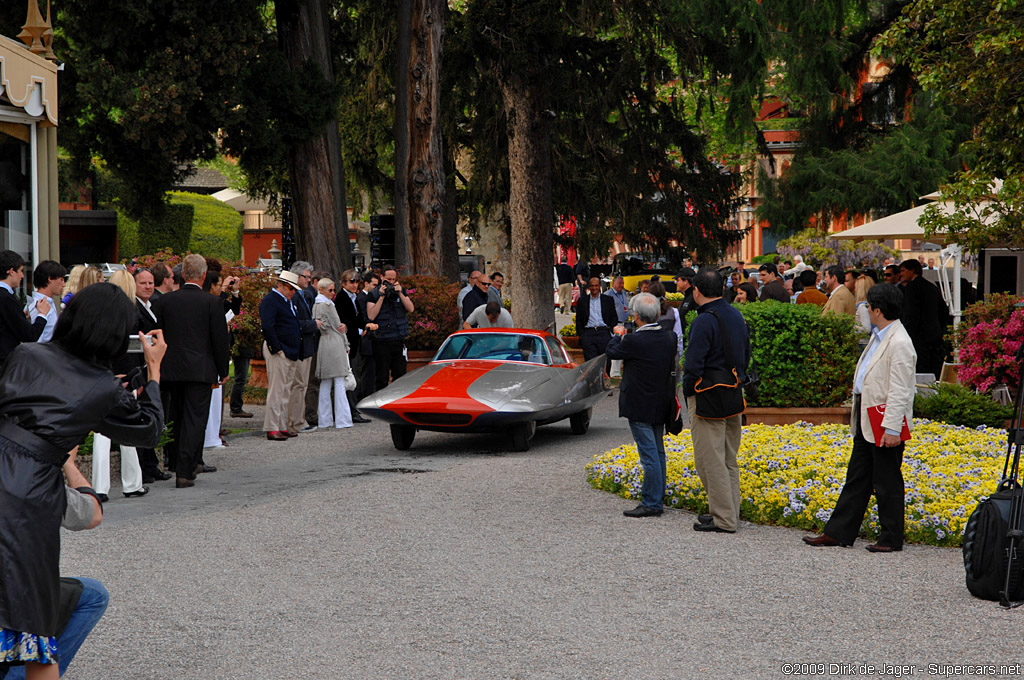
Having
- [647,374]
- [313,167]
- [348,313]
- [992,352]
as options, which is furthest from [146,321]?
[313,167]

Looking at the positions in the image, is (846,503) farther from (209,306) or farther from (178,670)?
(209,306)

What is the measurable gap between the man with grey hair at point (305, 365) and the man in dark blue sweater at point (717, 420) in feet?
19.7

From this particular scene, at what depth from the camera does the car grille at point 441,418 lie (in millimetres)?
11703

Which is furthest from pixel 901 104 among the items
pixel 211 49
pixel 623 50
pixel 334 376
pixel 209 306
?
pixel 209 306

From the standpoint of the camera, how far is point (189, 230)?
45.5 m

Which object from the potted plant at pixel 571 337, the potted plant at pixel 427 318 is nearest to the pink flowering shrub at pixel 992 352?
the potted plant at pixel 427 318

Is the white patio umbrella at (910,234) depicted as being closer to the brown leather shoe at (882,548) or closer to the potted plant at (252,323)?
the potted plant at (252,323)

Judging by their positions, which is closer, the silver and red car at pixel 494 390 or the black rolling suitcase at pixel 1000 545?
the black rolling suitcase at pixel 1000 545

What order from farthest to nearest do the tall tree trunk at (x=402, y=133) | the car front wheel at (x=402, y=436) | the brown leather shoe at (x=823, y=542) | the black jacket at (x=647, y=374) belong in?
the tall tree trunk at (x=402, y=133) < the car front wheel at (x=402, y=436) < the black jacket at (x=647, y=374) < the brown leather shoe at (x=823, y=542)

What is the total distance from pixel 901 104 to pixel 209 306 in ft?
105

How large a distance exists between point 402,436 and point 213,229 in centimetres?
3662

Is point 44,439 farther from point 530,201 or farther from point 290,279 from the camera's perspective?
point 530,201

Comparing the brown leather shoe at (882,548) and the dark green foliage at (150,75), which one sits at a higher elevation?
the dark green foliage at (150,75)

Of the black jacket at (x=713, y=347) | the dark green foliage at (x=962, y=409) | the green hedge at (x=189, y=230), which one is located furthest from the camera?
the green hedge at (x=189, y=230)
